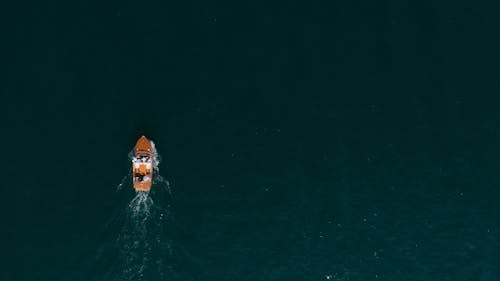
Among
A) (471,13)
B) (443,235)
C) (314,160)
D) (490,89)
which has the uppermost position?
(471,13)

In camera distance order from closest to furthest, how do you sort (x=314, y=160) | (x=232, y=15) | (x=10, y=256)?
(x=10, y=256) → (x=314, y=160) → (x=232, y=15)

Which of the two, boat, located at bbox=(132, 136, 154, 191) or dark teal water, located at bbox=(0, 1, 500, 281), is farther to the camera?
boat, located at bbox=(132, 136, 154, 191)

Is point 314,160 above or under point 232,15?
under

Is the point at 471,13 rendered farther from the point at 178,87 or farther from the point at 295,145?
the point at 178,87

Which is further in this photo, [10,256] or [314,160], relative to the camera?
[314,160]

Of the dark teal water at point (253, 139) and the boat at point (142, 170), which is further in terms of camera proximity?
the boat at point (142, 170)

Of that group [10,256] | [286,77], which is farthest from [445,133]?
[10,256]

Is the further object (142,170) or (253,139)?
(253,139)

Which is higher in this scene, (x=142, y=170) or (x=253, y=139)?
(x=253, y=139)
